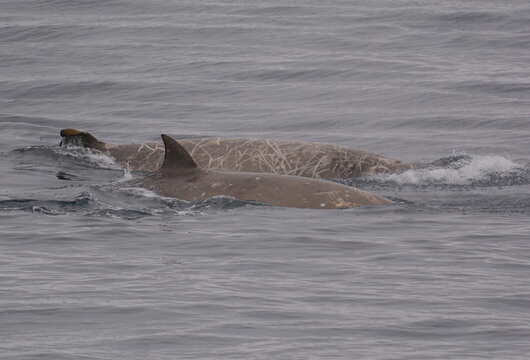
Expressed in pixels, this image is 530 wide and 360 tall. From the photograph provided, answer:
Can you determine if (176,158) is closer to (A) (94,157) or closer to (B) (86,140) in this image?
(A) (94,157)

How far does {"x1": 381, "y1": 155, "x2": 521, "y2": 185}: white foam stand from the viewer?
18.5 metres

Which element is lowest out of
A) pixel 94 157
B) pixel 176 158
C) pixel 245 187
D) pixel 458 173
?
pixel 458 173

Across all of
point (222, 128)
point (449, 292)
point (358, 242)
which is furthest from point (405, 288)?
point (222, 128)

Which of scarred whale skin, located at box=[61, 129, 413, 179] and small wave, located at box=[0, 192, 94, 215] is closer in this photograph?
small wave, located at box=[0, 192, 94, 215]

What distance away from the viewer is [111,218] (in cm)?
1389

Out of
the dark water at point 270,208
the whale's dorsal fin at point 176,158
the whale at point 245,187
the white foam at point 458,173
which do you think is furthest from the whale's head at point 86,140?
the white foam at point 458,173

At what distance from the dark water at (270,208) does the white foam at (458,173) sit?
5 centimetres

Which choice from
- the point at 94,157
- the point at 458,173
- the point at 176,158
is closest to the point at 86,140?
the point at 94,157

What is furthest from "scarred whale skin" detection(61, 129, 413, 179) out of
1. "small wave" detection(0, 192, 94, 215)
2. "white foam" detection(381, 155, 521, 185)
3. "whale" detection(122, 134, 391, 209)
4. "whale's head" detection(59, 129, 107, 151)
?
"small wave" detection(0, 192, 94, 215)

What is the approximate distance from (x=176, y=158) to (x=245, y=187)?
90cm

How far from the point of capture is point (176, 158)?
49.4 feet

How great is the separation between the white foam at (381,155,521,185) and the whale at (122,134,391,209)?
327 centimetres

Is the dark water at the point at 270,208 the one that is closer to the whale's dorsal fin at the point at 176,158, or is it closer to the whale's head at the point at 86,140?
the whale's head at the point at 86,140

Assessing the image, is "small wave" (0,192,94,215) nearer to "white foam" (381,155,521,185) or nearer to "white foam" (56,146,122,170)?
"white foam" (56,146,122,170)
